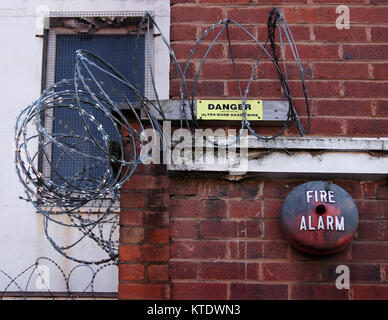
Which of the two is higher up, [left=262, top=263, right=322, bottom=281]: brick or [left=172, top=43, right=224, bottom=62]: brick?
[left=172, top=43, right=224, bottom=62]: brick

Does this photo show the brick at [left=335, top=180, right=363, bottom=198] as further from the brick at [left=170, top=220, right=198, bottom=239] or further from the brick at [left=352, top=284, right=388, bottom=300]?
the brick at [left=170, top=220, right=198, bottom=239]

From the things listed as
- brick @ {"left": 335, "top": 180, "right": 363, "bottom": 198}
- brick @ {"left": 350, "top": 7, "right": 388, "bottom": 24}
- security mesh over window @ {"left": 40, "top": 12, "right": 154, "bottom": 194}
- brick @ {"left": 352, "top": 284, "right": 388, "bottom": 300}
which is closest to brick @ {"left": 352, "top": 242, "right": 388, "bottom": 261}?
brick @ {"left": 352, "top": 284, "right": 388, "bottom": 300}

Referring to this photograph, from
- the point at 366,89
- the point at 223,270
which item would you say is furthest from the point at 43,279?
the point at 366,89

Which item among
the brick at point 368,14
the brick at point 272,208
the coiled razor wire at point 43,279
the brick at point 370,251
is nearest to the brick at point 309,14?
the brick at point 368,14

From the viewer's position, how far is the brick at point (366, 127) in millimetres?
2674

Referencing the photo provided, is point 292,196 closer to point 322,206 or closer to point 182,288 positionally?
point 322,206

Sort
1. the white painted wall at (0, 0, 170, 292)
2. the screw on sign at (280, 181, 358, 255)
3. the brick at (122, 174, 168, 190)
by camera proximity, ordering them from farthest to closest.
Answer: the white painted wall at (0, 0, 170, 292) → the brick at (122, 174, 168, 190) → the screw on sign at (280, 181, 358, 255)

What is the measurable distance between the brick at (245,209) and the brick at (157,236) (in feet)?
1.46

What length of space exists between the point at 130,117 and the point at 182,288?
37.5 inches

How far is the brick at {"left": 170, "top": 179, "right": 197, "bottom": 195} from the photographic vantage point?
8.58 feet

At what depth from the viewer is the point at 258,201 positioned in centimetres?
260

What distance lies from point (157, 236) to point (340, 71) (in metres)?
1.30

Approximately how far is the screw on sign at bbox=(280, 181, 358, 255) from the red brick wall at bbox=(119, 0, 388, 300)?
89mm

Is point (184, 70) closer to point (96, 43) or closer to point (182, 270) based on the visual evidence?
point (182, 270)
